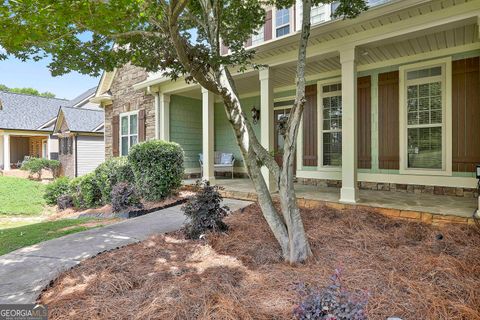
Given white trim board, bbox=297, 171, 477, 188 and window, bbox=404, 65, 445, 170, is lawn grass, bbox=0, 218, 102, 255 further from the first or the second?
window, bbox=404, 65, 445, 170

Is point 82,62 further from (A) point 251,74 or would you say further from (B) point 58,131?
(B) point 58,131

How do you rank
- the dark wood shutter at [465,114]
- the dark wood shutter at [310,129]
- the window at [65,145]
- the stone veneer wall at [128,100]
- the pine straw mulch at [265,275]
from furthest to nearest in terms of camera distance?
the window at [65,145]
the stone veneer wall at [128,100]
the dark wood shutter at [310,129]
the dark wood shutter at [465,114]
the pine straw mulch at [265,275]

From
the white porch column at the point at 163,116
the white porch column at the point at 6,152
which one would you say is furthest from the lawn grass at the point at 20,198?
the white porch column at the point at 6,152

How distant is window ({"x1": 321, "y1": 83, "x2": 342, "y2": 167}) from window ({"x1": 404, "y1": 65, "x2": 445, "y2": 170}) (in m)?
1.37

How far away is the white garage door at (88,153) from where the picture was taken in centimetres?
1441

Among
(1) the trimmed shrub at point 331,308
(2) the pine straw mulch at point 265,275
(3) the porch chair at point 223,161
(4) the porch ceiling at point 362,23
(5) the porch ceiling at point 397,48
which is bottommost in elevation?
(2) the pine straw mulch at point 265,275

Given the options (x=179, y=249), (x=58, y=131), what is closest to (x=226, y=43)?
(x=179, y=249)

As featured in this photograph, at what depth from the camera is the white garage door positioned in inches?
567

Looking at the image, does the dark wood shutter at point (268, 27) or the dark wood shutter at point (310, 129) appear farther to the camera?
the dark wood shutter at point (268, 27)

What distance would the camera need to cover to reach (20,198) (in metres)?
9.77

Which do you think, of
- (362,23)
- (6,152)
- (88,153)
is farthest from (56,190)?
(6,152)

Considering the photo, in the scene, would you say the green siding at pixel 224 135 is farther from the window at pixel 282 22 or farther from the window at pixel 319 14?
the window at pixel 319 14

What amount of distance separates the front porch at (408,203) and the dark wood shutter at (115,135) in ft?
20.5

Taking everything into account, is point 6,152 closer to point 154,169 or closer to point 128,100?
point 128,100
